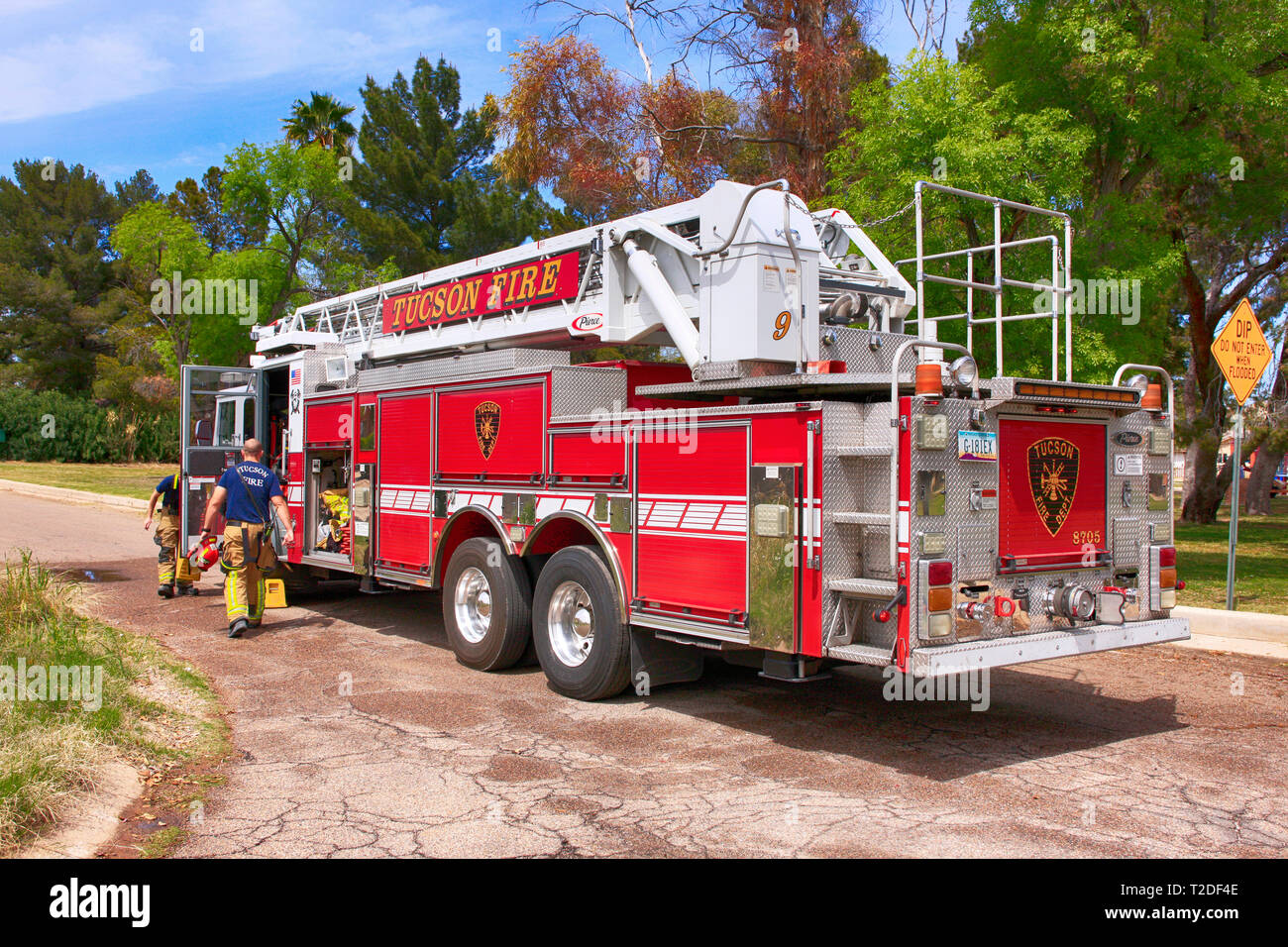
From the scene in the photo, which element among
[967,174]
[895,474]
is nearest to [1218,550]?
[967,174]

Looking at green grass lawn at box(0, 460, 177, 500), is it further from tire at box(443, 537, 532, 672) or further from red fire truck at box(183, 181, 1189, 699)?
tire at box(443, 537, 532, 672)

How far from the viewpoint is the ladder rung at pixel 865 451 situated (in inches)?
222

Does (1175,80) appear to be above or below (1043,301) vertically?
above

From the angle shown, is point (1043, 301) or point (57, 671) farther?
point (1043, 301)

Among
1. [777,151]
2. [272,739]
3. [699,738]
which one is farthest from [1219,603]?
[777,151]

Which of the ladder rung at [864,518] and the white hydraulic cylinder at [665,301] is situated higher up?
the white hydraulic cylinder at [665,301]

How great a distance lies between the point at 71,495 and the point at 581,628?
25715 mm

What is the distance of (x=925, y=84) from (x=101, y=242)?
66.3 meters

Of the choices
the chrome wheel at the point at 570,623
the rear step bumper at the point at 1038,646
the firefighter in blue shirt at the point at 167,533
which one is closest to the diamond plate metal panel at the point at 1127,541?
the rear step bumper at the point at 1038,646

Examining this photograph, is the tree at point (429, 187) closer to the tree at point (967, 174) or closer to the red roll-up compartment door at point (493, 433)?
the tree at point (967, 174)

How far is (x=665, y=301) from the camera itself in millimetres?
7648

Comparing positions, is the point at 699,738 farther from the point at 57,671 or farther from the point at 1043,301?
the point at 1043,301

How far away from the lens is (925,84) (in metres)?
12.5

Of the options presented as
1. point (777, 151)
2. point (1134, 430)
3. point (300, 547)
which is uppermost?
point (777, 151)
